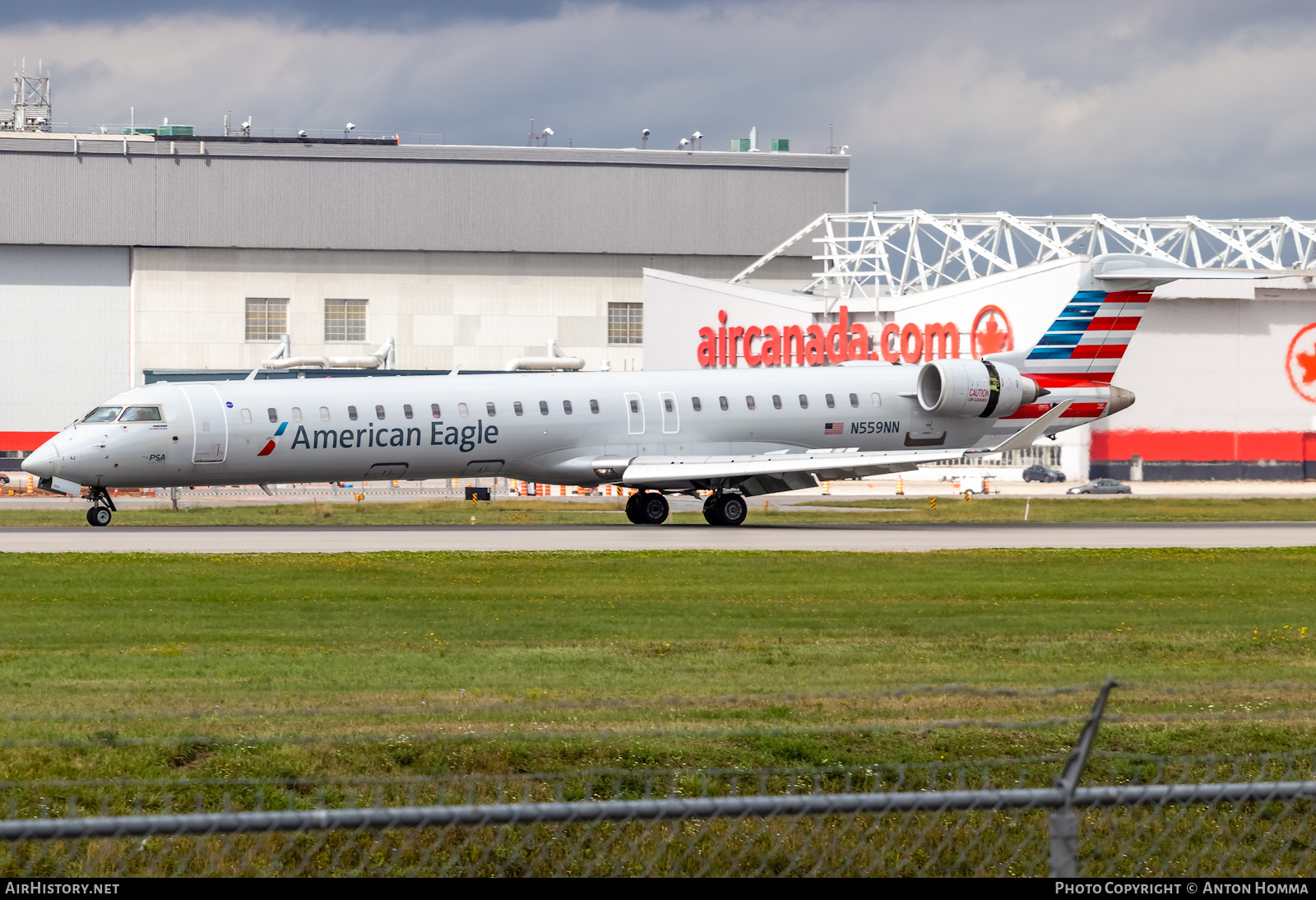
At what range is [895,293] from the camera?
86875 millimetres

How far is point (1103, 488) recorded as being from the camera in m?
73.0

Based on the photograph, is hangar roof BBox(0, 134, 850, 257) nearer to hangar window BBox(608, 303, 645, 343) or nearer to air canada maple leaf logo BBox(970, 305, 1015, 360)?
hangar window BBox(608, 303, 645, 343)

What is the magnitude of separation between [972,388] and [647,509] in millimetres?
9046

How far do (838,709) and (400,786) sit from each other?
416cm

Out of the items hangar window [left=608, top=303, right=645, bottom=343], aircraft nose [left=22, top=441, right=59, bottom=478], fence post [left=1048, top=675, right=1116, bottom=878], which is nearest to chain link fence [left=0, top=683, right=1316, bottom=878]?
fence post [left=1048, top=675, right=1116, bottom=878]

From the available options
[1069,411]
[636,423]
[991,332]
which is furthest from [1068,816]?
[991,332]

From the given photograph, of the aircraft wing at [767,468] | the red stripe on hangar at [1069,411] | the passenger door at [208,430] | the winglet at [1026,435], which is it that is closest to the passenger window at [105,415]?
the passenger door at [208,430]

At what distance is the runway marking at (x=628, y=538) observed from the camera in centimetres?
3062

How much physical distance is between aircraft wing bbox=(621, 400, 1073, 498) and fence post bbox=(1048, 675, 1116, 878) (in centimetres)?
3109

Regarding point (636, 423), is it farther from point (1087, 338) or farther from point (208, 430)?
point (1087, 338)

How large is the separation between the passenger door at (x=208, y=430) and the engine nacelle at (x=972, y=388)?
58.0 feet

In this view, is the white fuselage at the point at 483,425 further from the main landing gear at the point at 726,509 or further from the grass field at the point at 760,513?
the grass field at the point at 760,513

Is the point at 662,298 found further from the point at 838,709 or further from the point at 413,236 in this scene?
the point at 838,709
